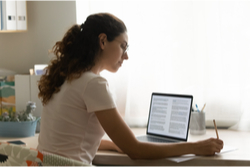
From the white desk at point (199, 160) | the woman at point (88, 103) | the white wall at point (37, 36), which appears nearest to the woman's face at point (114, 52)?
the woman at point (88, 103)

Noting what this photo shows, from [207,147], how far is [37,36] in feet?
4.75

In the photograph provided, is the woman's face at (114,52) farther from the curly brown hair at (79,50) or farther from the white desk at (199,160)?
the white desk at (199,160)

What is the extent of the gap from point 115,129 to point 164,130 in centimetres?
60

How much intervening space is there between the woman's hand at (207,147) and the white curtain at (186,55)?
710mm

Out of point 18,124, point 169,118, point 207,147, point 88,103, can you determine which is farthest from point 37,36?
point 207,147

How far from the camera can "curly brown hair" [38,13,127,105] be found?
1147 millimetres

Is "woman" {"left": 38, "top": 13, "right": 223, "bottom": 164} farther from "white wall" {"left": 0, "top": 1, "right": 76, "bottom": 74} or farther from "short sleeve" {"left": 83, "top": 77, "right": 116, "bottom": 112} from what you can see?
"white wall" {"left": 0, "top": 1, "right": 76, "bottom": 74}

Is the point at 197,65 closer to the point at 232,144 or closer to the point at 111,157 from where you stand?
the point at 232,144

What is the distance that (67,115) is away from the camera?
3.52 feet

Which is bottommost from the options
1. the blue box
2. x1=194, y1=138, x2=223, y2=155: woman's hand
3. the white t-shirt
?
the blue box

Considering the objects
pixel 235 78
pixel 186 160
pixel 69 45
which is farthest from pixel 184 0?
pixel 186 160

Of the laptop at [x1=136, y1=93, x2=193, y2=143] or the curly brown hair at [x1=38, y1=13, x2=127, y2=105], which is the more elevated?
the curly brown hair at [x1=38, y1=13, x2=127, y2=105]

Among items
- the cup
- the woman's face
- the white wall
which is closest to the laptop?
the cup

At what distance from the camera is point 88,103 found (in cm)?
104
